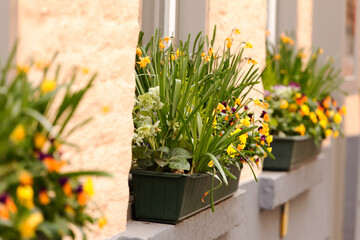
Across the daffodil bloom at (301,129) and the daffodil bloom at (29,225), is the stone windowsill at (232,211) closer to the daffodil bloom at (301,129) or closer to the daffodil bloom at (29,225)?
the daffodil bloom at (301,129)

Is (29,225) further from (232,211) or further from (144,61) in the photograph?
(232,211)

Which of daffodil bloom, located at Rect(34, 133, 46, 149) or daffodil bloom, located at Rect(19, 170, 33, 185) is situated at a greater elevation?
daffodil bloom, located at Rect(34, 133, 46, 149)

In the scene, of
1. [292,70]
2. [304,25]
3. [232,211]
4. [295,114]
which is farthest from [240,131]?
[304,25]

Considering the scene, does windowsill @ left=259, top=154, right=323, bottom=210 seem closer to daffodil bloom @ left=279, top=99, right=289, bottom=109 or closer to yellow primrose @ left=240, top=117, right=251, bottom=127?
daffodil bloom @ left=279, top=99, right=289, bottom=109

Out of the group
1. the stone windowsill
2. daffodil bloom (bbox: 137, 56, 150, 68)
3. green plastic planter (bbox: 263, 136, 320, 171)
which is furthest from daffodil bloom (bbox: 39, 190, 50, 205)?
green plastic planter (bbox: 263, 136, 320, 171)

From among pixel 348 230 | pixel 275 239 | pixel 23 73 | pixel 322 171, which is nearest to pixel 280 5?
pixel 322 171

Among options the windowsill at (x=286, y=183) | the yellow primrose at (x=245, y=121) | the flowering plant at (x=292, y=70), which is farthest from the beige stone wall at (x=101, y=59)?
the flowering plant at (x=292, y=70)

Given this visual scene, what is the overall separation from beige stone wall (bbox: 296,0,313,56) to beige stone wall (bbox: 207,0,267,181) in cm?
120

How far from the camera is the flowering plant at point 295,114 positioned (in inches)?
169

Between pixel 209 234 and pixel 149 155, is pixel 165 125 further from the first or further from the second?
pixel 209 234

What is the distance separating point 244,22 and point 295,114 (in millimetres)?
850

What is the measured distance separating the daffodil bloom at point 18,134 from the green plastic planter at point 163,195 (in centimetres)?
119

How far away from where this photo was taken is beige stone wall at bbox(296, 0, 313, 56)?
5137mm

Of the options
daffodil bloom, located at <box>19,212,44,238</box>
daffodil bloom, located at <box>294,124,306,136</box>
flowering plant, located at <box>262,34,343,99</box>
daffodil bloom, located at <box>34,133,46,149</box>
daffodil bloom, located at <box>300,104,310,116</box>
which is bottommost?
daffodil bloom, located at <box>294,124,306,136</box>
